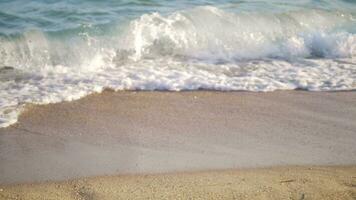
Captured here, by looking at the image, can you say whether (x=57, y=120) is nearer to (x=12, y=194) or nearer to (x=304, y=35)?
(x=12, y=194)

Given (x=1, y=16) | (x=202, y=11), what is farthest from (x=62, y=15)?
(x=202, y=11)

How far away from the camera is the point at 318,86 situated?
6281mm

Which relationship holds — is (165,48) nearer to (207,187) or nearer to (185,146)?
(185,146)

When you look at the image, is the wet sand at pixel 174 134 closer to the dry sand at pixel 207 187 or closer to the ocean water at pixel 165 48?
the dry sand at pixel 207 187

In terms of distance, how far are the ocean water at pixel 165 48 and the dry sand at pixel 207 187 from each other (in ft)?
4.82

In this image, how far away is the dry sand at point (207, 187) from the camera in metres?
3.48

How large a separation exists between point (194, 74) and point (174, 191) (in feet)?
10.0

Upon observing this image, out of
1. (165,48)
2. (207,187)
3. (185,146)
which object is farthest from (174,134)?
(165,48)

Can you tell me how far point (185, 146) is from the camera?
4.40 metres

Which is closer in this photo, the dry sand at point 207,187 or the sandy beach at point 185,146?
the dry sand at point 207,187

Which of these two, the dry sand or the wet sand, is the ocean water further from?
the dry sand

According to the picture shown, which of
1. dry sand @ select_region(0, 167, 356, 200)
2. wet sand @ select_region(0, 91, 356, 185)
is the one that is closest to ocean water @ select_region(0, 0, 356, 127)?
wet sand @ select_region(0, 91, 356, 185)

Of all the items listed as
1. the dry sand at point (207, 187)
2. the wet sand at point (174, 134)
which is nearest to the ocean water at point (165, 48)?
the wet sand at point (174, 134)

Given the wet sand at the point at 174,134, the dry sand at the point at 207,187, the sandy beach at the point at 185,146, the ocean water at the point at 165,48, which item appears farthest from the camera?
the ocean water at the point at 165,48
